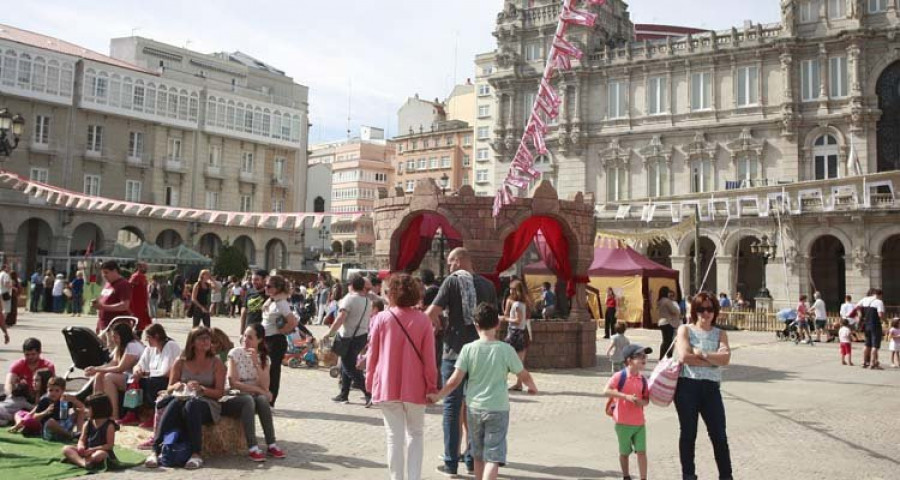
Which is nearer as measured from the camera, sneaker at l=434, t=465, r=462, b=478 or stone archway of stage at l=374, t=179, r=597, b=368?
sneaker at l=434, t=465, r=462, b=478

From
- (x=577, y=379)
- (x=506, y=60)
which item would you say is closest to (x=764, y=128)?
(x=506, y=60)

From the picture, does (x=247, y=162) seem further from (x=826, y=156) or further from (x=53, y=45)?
(x=826, y=156)

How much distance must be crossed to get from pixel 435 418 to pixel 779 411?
5.42m

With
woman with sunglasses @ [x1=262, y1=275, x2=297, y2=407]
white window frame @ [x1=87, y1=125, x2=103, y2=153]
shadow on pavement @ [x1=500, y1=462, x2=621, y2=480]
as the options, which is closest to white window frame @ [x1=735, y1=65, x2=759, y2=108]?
white window frame @ [x1=87, y1=125, x2=103, y2=153]

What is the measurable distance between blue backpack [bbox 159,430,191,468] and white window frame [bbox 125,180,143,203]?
45107mm

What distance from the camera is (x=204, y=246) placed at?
5166 cm

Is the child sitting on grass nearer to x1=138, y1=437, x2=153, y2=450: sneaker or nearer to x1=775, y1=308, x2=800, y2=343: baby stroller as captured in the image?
x1=138, y1=437, x2=153, y2=450: sneaker

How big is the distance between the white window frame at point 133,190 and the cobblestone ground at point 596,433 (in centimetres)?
3558

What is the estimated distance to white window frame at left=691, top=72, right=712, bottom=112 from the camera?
4641 centimetres

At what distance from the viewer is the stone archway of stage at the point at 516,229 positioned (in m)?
14.9

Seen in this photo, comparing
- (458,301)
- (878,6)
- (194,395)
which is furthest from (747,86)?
(194,395)

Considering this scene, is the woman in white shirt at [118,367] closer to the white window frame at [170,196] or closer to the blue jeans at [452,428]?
the blue jeans at [452,428]

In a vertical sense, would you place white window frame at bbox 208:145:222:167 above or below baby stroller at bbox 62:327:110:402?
above

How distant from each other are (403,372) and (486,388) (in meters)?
0.71
